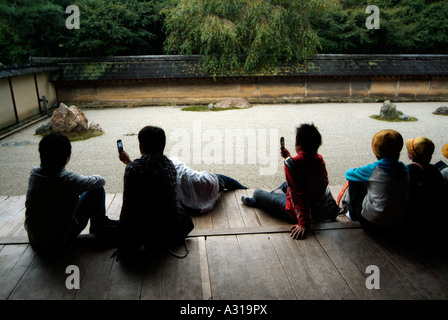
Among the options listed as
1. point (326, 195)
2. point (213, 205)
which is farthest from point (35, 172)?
point (326, 195)

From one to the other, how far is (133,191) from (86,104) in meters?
10.8

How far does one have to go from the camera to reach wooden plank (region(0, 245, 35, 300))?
1.81 metres

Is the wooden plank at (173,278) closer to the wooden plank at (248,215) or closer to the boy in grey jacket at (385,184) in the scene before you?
the wooden plank at (248,215)

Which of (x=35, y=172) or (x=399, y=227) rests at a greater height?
(x=35, y=172)

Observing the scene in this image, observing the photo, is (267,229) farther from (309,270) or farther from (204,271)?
(204,271)

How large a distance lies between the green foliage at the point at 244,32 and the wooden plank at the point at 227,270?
9.81m

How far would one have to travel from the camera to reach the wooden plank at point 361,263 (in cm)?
172

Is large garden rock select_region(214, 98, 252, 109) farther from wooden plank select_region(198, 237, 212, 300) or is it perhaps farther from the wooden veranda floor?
wooden plank select_region(198, 237, 212, 300)

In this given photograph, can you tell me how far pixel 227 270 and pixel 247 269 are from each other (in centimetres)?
12

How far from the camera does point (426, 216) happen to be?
7.00 ft

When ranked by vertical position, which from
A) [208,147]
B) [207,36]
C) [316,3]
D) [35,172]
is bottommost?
[208,147]

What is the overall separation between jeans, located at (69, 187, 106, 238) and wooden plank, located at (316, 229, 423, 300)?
158 centimetres

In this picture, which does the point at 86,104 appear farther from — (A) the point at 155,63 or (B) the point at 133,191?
(B) the point at 133,191

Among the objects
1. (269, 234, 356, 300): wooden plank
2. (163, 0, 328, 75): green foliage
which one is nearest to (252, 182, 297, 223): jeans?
(269, 234, 356, 300): wooden plank
